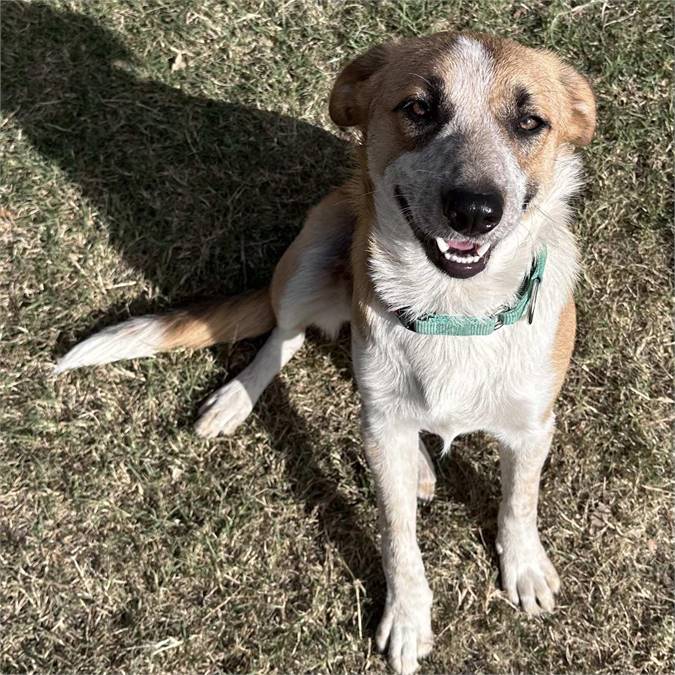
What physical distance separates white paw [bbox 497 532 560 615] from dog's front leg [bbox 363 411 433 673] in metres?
0.42

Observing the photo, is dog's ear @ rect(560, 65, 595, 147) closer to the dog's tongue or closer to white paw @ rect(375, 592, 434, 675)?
the dog's tongue

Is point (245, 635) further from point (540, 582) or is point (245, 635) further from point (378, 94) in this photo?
point (378, 94)

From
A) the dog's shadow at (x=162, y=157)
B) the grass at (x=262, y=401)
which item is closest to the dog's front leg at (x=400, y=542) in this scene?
the grass at (x=262, y=401)

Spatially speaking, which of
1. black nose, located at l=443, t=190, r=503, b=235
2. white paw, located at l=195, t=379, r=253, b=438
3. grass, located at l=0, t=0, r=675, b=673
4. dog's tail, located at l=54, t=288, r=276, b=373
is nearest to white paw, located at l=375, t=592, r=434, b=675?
grass, located at l=0, t=0, r=675, b=673

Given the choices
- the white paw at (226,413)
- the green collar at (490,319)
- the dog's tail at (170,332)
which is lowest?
the white paw at (226,413)

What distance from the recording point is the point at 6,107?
411cm

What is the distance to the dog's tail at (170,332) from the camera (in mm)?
3584

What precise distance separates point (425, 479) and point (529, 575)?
0.64m

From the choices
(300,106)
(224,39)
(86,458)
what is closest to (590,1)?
(300,106)

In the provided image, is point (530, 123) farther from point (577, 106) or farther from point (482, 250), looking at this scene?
point (482, 250)

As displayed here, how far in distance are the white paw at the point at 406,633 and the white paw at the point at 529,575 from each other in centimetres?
41

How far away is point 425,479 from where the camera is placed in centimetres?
353

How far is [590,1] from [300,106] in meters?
1.79

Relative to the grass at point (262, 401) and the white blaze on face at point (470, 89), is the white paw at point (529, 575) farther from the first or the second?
the white blaze on face at point (470, 89)
